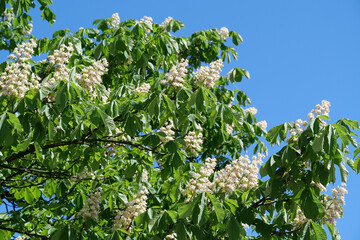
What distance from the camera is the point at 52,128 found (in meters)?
2.89

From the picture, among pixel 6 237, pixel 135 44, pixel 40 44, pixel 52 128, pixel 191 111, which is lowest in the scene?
pixel 6 237

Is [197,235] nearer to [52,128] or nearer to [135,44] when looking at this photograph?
[52,128]

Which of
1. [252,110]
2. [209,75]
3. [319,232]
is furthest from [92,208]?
[252,110]

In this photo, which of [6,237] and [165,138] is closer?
[165,138]

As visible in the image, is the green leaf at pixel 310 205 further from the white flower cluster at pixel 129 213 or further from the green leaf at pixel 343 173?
the white flower cluster at pixel 129 213

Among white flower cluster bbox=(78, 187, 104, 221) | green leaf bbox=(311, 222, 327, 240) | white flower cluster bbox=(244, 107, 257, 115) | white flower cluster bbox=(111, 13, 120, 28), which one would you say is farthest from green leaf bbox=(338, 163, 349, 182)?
white flower cluster bbox=(111, 13, 120, 28)

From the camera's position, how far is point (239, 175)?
3.42 metres

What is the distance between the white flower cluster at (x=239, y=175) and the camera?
335 centimetres

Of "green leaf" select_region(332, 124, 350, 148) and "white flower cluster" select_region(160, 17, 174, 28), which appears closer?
"green leaf" select_region(332, 124, 350, 148)

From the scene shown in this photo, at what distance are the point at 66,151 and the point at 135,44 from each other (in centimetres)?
138

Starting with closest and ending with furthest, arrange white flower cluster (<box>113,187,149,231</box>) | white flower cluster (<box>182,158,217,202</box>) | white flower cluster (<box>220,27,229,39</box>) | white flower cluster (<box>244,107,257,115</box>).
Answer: white flower cluster (<box>182,158,217,202</box>) → white flower cluster (<box>113,187,149,231</box>) → white flower cluster (<box>244,107,257,115</box>) → white flower cluster (<box>220,27,229,39</box>)

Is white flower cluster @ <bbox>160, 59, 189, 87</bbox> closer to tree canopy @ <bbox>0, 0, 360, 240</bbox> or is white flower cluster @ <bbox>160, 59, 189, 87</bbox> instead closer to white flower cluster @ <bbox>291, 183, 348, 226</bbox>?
tree canopy @ <bbox>0, 0, 360, 240</bbox>

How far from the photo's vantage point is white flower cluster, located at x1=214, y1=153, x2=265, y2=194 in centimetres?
335

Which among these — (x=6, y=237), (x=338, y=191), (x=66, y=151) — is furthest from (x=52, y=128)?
(x=338, y=191)
